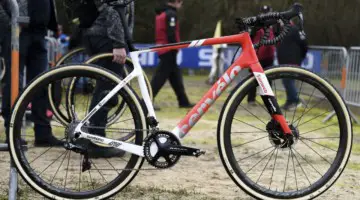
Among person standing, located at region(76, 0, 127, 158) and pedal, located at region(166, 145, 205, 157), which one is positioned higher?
person standing, located at region(76, 0, 127, 158)

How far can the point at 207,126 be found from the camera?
6.56 metres

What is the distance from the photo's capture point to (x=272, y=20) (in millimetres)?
3361

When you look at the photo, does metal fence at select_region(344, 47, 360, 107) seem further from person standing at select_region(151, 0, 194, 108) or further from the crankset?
the crankset

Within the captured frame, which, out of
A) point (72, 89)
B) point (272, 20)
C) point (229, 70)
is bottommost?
point (72, 89)

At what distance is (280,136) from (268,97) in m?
0.24

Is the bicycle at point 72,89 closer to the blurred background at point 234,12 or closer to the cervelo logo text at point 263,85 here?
the blurred background at point 234,12

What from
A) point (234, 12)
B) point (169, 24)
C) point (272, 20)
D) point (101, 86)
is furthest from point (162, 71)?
point (272, 20)

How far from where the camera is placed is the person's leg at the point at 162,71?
313 inches

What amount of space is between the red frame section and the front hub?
26mm

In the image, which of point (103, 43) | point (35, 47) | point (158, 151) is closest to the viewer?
point (158, 151)

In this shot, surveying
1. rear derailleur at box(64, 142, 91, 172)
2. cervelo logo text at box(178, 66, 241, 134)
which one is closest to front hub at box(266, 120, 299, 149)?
cervelo logo text at box(178, 66, 241, 134)

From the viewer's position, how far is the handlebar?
11.0 ft

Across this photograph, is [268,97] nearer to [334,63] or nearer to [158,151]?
[158,151]

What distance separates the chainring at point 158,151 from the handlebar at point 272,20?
30.1 inches
